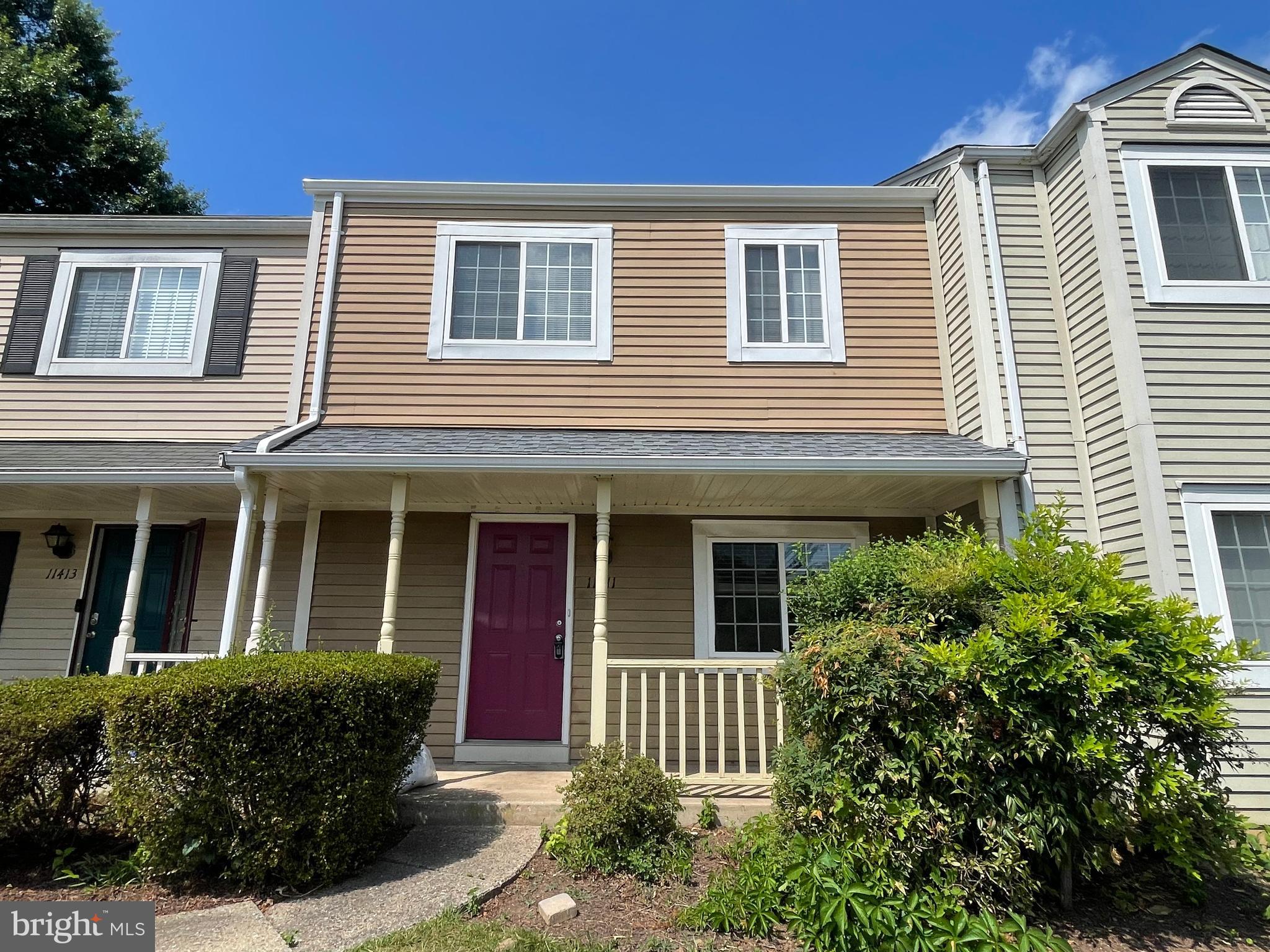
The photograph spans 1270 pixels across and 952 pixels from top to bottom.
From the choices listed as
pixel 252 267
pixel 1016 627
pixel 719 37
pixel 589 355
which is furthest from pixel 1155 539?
pixel 252 267

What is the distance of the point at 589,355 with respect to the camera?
22.0 feet

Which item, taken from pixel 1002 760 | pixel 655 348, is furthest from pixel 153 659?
pixel 1002 760

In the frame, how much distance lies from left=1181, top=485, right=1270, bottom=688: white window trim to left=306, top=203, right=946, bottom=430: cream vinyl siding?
2178 mm

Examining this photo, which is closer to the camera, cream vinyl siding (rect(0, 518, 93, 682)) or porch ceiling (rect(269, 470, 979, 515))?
porch ceiling (rect(269, 470, 979, 515))

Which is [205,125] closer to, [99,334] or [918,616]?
[99,334]

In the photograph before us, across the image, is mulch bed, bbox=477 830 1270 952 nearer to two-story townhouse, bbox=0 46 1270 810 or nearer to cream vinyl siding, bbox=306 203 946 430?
two-story townhouse, bbox=0 46 1270 810

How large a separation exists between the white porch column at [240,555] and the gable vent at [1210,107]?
8.47m

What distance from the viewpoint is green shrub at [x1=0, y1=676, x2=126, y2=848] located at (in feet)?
11.6

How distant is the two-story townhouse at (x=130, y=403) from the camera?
636 centimetres

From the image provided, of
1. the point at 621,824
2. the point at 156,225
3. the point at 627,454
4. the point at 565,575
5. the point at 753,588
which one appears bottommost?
the point at 621,824

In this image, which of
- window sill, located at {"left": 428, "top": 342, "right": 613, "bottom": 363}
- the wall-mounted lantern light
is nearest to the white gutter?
window sill, located at {"left": 428, "top": 342, "right": 613, "bottom": 363}

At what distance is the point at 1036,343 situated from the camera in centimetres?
580

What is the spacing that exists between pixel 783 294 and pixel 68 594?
7818mm

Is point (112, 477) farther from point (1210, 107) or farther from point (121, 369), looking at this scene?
point (1210, 107)
